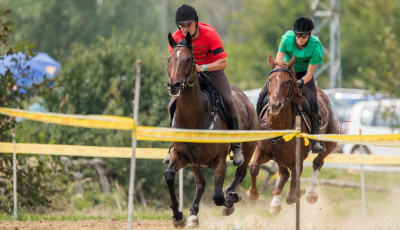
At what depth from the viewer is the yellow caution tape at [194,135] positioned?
24.3ft

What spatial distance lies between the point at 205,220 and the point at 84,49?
24.6 ft

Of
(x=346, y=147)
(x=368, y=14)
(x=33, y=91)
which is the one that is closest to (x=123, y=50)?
(x=33, y=91)

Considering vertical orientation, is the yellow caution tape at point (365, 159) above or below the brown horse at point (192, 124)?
below

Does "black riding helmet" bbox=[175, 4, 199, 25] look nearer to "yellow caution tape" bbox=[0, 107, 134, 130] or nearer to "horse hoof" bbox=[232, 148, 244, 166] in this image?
"horse hoof" bbox=[232, 148, 244, 166]

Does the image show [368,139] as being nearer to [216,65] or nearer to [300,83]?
[300,83]

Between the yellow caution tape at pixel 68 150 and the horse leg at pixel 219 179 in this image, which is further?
the yellow caution tape at pixel 68 150

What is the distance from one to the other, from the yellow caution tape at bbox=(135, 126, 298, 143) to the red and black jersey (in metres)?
1.54

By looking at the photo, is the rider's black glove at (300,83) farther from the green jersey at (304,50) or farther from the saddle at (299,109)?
the green jersey at (304,50)

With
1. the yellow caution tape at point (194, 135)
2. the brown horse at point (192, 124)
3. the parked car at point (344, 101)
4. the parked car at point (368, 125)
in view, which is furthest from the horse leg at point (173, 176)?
the parked car at point (344, 101)

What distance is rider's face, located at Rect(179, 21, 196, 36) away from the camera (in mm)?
9039

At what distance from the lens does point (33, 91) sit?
13.4 metres

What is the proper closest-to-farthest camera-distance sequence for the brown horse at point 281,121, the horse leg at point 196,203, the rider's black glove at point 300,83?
the horse leg at point 196,203
the brown horse at point 281,121
the rider's black glove at point 300,83

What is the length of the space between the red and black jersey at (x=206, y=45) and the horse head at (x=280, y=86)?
0.91 meters

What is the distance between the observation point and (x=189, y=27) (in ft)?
29.8
